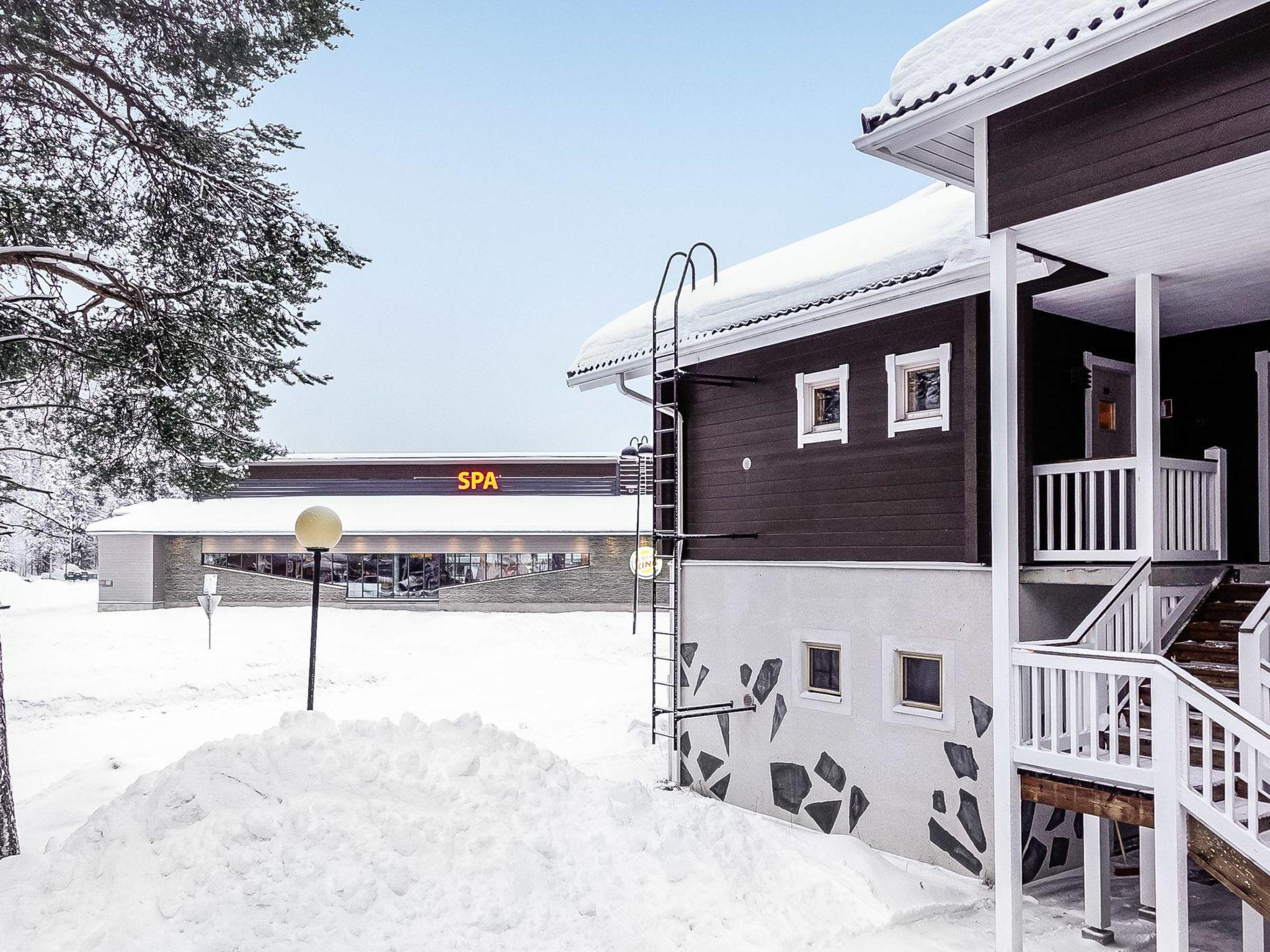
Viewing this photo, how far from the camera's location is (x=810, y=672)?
35.5 feet

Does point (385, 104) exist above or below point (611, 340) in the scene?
above

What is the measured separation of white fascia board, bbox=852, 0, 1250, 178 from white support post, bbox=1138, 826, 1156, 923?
18.6 ft

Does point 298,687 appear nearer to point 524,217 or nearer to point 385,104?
point 385,104

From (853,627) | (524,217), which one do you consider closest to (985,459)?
(853,627)

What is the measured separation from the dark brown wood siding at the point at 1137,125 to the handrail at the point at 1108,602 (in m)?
2.85

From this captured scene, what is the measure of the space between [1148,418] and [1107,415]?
2.50 meters

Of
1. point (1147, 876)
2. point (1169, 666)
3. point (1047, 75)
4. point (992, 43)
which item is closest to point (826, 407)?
point (992, 43)

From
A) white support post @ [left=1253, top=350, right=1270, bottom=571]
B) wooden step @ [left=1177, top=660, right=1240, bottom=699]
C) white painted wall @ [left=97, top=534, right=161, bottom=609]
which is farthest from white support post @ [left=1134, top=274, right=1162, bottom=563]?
white painted wall @ [left=97, top=534, right=161, bottom=609]

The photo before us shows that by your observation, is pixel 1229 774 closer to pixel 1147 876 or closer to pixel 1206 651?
pixel 1206 651

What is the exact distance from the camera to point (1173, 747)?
5688 mm

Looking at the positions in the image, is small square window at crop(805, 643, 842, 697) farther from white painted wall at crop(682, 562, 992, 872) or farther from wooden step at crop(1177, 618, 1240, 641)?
wooden step at crop(1177, 618, 1240, 641)

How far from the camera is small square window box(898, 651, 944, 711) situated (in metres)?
9.34

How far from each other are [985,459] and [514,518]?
2459cm

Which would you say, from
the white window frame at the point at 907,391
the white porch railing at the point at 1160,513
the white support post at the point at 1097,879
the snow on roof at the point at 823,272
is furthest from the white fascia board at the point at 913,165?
the white support post at the point at 1097,879
